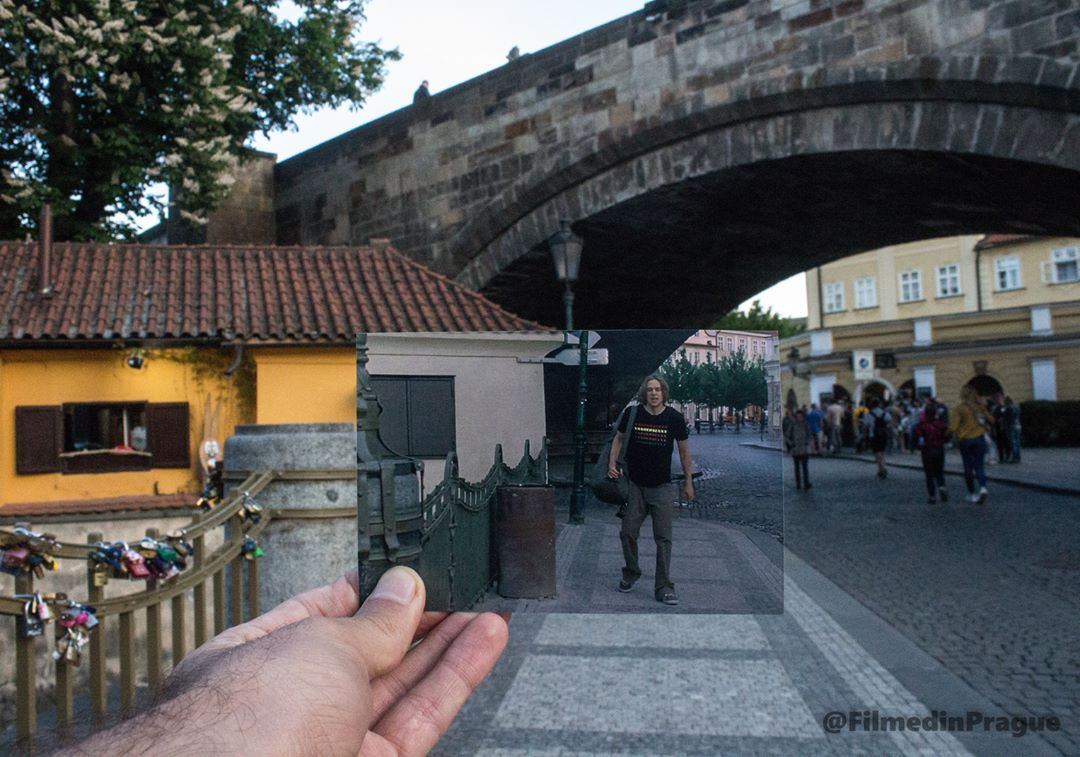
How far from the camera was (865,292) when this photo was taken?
1636 inches

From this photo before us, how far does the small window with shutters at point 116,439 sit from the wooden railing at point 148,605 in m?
6.20

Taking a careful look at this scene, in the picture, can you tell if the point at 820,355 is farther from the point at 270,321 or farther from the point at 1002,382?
the point at 270,321

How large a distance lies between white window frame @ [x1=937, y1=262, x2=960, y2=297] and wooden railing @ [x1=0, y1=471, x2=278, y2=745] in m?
38.4

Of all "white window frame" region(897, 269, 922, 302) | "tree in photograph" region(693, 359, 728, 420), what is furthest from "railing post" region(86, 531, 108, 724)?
"white window frame" region(897, 269, 922, 302)

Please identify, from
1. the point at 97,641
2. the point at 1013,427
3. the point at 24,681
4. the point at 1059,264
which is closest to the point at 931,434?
the point at 1013,427

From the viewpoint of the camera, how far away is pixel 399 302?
10555mm

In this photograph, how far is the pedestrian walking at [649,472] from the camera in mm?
2078

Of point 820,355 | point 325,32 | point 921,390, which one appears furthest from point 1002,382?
point 325,32

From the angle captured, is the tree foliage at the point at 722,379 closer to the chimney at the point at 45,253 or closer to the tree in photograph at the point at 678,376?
the tree in photograph at the point at 678,376

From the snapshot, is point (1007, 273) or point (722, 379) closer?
point (722, 379)

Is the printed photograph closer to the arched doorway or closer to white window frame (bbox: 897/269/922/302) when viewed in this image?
→ the arched doorway

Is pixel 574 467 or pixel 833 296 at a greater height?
pixel 833 296

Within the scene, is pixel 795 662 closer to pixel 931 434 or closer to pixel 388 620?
pixel 388 620

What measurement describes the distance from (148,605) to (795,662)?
12.1 feet
